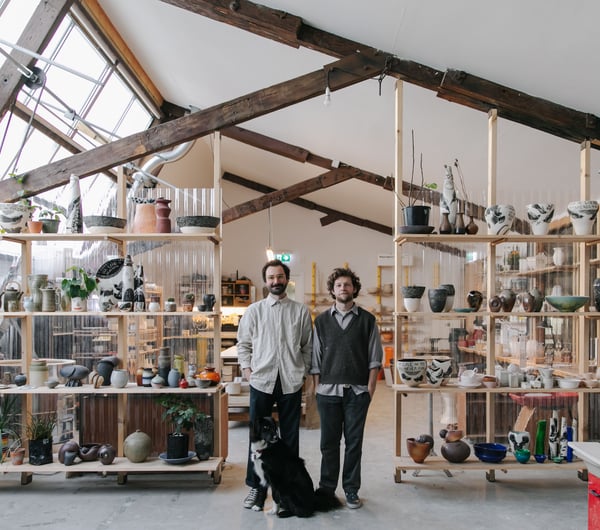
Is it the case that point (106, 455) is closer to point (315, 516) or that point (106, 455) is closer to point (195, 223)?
point (315, 516)

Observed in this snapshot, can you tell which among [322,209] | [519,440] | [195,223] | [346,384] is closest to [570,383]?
[519,440]

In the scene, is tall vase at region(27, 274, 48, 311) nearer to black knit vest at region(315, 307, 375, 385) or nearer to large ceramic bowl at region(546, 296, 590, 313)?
black knit vest at region(315, 307, 375, 385)

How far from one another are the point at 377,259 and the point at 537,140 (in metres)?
6.99

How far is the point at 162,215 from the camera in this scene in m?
4.23

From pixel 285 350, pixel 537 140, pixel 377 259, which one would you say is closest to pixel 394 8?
pixel 537 140

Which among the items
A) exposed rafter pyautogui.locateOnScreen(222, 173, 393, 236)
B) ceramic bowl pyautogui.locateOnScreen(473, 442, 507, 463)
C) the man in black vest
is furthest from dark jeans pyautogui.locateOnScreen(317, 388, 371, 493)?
exposed rafter pyautogui.locateOnScreen(222, 173, 393, 236)

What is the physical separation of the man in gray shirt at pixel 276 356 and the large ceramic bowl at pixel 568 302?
1767 millimetres

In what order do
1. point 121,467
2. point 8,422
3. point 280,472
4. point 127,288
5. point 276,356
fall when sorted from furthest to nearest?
point 8,422
point 127,288
point 121,467
point 276,356
point 280,472

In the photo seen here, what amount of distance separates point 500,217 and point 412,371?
1.23 m

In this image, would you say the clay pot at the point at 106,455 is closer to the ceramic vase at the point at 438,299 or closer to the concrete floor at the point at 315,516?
the concrete floor at the point at 315,516

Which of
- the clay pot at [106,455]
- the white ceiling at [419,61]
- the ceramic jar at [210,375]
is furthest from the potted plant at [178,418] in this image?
the white ceiling at [419,61]

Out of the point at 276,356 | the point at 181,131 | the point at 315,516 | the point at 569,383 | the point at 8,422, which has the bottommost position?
the point at 315,516

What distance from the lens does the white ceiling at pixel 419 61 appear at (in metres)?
3.61

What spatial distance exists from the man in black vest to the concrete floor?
242 mm
